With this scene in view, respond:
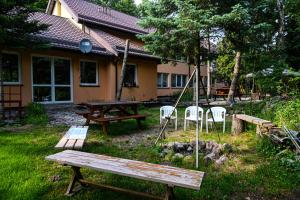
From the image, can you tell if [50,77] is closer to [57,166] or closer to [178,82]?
[57,166]

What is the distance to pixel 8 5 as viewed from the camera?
349 inches

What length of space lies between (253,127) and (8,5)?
27.1ft

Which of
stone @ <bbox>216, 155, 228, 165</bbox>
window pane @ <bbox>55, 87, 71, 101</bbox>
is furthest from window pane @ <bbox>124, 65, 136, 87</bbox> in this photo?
stone @ <bbox>216, 155, 228, 165</bbox>

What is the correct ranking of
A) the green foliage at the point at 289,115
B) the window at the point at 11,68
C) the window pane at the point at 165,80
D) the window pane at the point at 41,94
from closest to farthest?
the green foliage at the point at 289,115
the window at the point at 11,68
the window pane at the point at 41,94
the window pane at the point at 165,80

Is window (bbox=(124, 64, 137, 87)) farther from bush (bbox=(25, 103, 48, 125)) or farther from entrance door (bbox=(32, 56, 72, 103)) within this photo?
bush (bbox=(25, 103, 48, 125))

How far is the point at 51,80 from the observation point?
44.4ft

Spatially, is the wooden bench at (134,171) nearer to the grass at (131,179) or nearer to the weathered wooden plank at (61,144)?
the grass at (131,179)

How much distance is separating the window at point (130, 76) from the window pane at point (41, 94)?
494 cm

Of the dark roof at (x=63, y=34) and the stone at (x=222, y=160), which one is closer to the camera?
the stone at (x=222, y=160)

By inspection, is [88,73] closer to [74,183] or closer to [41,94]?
[41,94]

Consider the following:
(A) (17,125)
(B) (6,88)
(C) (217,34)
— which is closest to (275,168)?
(A) (17,125)

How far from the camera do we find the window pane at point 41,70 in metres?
13.0

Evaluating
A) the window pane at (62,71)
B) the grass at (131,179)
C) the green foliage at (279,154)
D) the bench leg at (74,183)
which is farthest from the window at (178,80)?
the bench leg at (74,183)

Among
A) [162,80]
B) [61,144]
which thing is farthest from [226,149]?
[162,80]
